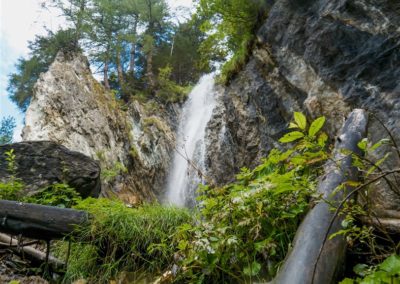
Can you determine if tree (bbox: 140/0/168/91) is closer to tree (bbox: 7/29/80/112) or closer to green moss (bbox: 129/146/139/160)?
tree (bbox: 7/29/80/112)

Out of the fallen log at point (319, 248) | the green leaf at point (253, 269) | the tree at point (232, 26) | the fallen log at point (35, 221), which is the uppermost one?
the tree at point (232, 26)

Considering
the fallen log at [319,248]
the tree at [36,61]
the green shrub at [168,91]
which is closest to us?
the fallen log at [319,248]

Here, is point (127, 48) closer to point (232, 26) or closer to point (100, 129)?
point (100, 129)

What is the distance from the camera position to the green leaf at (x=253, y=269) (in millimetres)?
2225

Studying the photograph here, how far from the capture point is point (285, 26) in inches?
291

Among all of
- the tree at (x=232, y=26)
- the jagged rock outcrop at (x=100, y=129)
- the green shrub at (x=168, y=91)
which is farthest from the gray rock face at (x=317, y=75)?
the green shrub at (x=168, y=91)

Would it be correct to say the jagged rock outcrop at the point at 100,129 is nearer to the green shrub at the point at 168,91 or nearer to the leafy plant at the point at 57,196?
the green shrub at the point at 168,91

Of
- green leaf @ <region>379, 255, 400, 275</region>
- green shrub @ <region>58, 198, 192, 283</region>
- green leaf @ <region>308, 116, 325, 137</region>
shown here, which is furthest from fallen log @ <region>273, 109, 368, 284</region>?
green shrub @ <region>58, 198, 192, 283</region>

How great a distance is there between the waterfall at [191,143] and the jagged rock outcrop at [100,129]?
2.31 feet

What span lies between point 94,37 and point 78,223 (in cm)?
1793

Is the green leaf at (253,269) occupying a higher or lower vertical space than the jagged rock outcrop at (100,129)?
lower

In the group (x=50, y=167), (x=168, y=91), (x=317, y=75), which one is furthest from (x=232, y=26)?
(x=168, y=91)

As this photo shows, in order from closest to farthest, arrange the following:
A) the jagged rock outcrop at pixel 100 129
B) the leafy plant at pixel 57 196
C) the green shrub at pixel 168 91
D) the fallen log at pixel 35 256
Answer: the fallen log at pixel 35 256
the leafy plant at pixel 57 196
the jagged rock outcrop at pixel 100 129
the green shrub at pixel 168 91

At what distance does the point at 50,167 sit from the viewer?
5957 millimetres
